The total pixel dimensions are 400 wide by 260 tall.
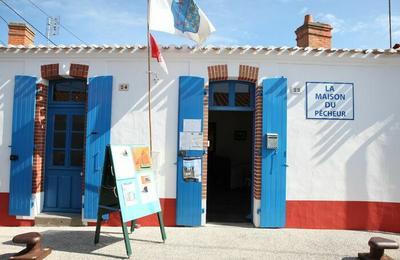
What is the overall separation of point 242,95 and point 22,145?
4.47 meters

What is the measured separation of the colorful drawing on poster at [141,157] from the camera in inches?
210

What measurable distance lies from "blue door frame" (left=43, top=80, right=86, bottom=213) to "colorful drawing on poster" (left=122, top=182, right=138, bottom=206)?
217 centimetres

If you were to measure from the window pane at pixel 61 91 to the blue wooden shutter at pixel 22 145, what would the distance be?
0.44m

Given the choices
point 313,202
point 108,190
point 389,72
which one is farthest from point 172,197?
point 389,72

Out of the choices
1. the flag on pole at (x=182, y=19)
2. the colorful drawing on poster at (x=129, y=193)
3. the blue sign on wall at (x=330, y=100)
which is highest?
the flag on pole at (x=182, y=19)

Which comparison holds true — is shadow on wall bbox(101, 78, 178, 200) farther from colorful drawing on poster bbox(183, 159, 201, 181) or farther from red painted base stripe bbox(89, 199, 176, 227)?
red painted base stripe bbox(89, 199, 176, 227)

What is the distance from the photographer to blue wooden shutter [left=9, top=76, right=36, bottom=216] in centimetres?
645

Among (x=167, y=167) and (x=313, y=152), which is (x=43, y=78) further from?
(x=313, y=152)

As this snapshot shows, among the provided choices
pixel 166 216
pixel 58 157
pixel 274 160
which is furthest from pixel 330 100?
pixel 58 157

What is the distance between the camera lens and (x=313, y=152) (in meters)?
6.45

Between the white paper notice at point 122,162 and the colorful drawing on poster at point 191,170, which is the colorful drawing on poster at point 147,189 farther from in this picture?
the colorful drawing on poster at point 191,170

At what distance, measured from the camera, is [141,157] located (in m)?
5.41

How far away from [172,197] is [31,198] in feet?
8.99

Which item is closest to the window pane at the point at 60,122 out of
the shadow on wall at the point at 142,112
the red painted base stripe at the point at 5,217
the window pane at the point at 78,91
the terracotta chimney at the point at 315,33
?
the window pane at the point at 78,91
